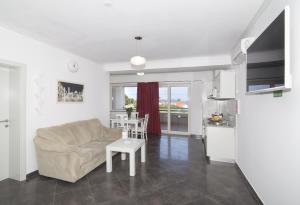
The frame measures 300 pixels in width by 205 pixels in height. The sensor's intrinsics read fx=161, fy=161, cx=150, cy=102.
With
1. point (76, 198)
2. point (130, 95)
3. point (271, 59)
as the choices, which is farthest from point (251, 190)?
point (130, 95)

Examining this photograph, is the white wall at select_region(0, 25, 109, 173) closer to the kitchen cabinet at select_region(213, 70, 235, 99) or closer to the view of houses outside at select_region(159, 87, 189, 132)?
the view of houses outside at select_region(159, 87, 189, 132)

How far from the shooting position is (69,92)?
12.7 feet

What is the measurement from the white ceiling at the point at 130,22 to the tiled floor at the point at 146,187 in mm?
2574

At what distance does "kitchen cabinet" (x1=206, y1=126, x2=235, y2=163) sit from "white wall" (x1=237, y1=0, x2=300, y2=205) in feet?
2.45

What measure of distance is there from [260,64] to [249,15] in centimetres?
91

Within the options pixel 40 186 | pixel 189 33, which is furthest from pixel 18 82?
pixel 189 33

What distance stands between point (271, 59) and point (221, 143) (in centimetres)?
244

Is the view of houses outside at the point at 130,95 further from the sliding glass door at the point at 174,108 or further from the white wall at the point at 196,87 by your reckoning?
the white wall at the point at 196,87

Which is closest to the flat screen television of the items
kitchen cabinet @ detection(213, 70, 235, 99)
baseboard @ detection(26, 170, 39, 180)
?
kitchen cabinet @ detection(213, 70, 235, 99)

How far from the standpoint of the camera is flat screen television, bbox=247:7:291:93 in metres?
1.36

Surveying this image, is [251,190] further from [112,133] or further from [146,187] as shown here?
[112,133]

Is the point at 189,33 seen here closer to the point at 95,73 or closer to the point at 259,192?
the point at 259,192

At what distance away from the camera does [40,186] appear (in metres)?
2.61

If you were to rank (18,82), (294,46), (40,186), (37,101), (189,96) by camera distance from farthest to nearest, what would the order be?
(189,96) < (37,101) < (18,82) < (40,186) < (294,46)
